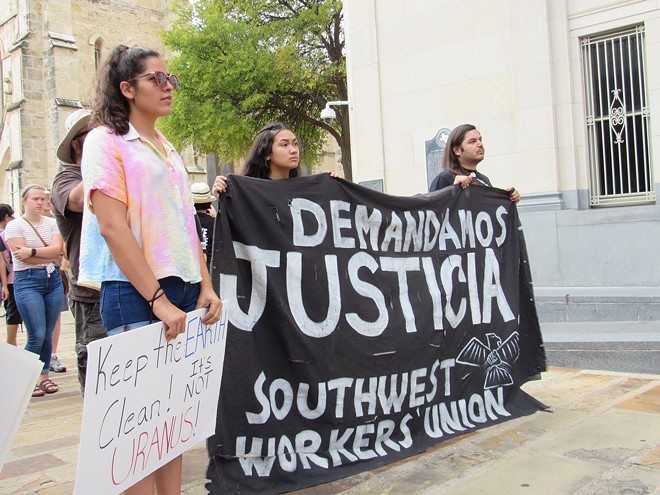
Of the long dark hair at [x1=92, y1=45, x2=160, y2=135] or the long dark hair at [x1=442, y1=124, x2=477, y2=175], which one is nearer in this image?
the long dark hair at [x1=92, y1=45, x2=160, y2=135]

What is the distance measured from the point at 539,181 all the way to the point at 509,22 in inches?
88.1

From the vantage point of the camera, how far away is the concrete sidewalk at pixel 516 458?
314cm

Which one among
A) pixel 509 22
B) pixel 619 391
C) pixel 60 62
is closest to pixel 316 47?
pixel 509 22

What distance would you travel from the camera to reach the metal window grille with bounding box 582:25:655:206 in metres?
7.59

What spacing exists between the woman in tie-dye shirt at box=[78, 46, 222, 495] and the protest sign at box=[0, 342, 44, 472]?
0.35m

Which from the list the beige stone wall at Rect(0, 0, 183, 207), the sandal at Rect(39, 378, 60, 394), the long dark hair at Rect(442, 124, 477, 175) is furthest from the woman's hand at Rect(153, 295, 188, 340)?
the beige stone wall at Rect(0, 0, 183, 207)

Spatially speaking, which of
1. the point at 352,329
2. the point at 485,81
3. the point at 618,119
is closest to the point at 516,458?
the point at 352,329

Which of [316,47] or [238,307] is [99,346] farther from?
[316,47]

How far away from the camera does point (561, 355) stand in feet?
19.7

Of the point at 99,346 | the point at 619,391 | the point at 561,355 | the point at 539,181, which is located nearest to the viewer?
the point at 99,346

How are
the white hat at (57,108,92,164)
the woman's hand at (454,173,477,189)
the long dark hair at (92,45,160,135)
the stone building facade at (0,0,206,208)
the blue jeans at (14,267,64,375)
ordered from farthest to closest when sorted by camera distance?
the stone building facade at (0,0,206,208) < the blue jeans at (14,267,64,375) < the woman's hand at (454,173,477,189) < the white hat at (57,108,92,164) < the long dark hair at (92,45,160,135)

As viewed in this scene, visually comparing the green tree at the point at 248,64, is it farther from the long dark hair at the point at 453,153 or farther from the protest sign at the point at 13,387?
the protest sign at the point at 13,387

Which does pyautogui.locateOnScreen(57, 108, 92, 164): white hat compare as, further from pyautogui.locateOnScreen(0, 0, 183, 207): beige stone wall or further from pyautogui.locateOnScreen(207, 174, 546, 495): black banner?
pyautogui.locateOnScreen(0, 0, 183, 207): beige stone wall

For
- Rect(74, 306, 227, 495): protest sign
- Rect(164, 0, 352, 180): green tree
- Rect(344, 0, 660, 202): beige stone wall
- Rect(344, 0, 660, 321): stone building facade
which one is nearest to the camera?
Rect(74, 306, 227, 495): protest sign
